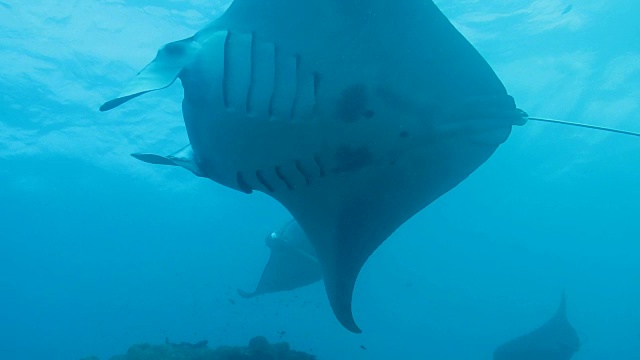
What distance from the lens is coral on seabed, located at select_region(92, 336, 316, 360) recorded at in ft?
27.7

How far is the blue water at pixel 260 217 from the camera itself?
1581 cm

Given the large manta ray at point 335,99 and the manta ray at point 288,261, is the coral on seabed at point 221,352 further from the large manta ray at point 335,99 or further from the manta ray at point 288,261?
the large manta ray at point 335,99

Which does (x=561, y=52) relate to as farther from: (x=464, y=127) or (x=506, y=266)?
(x=506, y=266)

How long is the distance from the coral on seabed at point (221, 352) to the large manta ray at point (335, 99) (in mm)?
5470

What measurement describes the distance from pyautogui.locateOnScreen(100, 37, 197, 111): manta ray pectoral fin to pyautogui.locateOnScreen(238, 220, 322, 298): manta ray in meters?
6.83

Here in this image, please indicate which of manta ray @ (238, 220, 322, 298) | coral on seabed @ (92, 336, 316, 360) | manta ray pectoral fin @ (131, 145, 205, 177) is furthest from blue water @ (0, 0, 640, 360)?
manta ray pectoral fin @ (131, 145, 205, 177)

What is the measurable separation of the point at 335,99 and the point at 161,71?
1.04 metres

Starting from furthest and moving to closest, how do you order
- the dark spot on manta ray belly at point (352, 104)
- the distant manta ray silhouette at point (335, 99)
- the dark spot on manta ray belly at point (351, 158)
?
the dark spot on manta ray belly at point (351, 158), the dark spot on manta ray belly at point (352, 104), the distant manta ray silhouette at point (335, 99)

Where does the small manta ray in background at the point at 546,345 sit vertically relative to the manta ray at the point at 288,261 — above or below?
above

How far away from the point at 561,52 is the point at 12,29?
57.9 feet

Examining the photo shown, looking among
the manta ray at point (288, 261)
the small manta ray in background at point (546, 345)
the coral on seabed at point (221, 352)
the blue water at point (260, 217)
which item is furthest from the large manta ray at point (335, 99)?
the small manta ray in background at point (546, 345)

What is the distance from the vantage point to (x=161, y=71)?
288 cm

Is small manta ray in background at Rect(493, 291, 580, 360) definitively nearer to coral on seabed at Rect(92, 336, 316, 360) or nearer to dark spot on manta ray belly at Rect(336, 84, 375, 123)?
coral on seabed at Rect(92, 336, 316, 360)

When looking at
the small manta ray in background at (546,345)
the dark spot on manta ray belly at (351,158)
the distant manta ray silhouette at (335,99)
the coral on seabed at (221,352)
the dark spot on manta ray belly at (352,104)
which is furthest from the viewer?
the small manta ray in background at (546,345)
